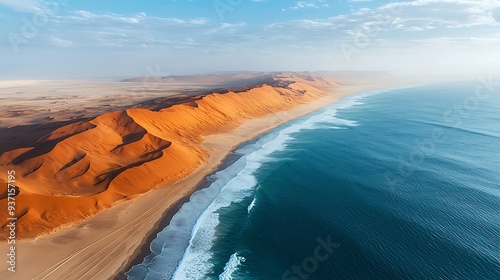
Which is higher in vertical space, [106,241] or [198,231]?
[198,231]

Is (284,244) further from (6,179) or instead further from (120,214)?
(6,179)

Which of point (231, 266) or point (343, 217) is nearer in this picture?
point (231, 266)

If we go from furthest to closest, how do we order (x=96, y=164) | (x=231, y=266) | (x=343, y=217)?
(x=96, y=164) → (x=343, y=217) → (x=231, y=266)

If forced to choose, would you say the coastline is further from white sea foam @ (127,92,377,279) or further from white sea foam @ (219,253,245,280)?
white sea foam @ (219,253,245,280)

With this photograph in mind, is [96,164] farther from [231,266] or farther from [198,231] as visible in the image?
[231,266]

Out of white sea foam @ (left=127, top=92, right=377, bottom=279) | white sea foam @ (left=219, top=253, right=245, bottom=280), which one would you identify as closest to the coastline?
white sea foam @ (left=127, top=92, right=377, bottom=279)

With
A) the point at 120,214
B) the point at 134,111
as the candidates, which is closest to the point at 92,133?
the point at 134,111

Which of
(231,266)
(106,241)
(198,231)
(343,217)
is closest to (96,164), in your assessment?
(106,241)
